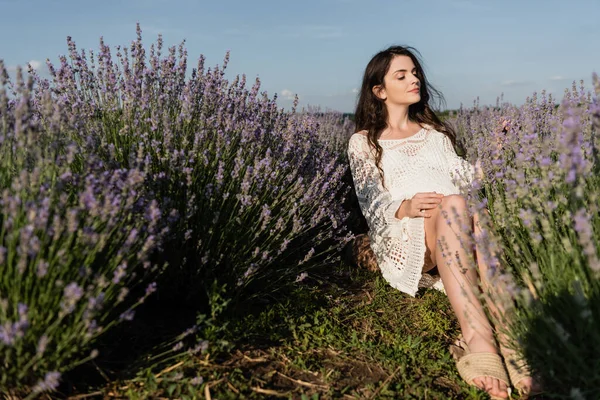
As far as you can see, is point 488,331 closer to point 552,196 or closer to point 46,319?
point 552,196

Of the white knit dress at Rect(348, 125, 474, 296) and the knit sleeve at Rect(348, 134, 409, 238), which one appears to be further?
the knit sleeve at Rect(348, 134, 409, 238)

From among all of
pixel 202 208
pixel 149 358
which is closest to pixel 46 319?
pixel 149 358

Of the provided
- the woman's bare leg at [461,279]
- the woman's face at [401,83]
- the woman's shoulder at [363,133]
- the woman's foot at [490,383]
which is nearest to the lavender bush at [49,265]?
Result: the woman's bare leg at [461,279]

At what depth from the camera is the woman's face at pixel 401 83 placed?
323 cm

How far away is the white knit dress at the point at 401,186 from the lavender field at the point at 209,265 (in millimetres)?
203

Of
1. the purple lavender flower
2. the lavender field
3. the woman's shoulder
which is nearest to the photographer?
the purple lavender flower

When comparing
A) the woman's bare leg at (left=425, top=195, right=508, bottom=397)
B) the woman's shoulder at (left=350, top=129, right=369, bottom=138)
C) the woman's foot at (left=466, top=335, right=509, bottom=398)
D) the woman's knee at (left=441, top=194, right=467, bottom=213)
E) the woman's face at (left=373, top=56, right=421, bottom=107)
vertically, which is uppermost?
the woman's face at (left=373, top=56, right=421, bottom=107)

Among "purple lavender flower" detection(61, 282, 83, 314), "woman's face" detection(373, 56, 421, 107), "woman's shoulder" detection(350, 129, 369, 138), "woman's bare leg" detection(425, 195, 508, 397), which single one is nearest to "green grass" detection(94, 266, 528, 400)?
"woman's bare leg" detection(425, 195, 508, 397)

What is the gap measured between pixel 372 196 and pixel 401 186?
17 centimetres

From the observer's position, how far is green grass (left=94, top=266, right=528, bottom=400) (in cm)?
196

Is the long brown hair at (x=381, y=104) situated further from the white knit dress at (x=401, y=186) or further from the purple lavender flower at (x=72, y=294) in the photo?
the purple lavender flower at (x=72, y=294)

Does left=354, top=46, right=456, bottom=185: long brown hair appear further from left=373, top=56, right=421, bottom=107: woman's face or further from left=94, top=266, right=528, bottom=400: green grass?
left=94, top=266, right=528, bottom=400: green grass

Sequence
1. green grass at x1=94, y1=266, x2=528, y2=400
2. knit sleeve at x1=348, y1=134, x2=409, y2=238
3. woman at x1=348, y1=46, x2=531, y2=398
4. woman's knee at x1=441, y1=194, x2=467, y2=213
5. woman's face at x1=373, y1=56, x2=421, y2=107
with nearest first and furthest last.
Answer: green grass at x1=94, y1=266, x2=528, y2=400
woman at x1=348, y1=46, x2=531, y2=398
woman's knee at x1=441, y1=194, x2=467, y2=213
knit sleeve at x1=348, y1=134, x2=409, y2=238
woman's face at x1=373, y1=56, x2=421, y2=107

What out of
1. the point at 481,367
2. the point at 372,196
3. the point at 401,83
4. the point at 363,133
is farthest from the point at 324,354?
the point at 401,83
